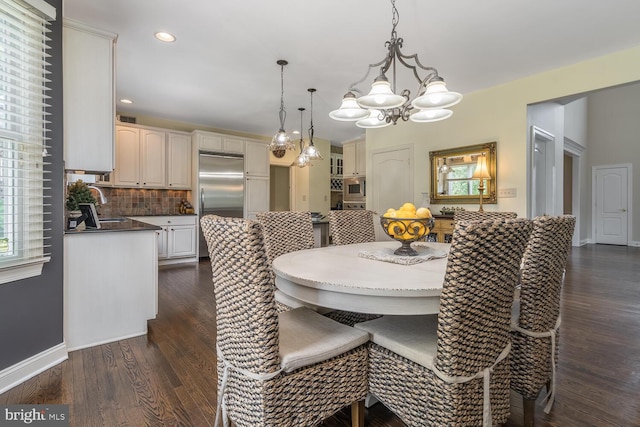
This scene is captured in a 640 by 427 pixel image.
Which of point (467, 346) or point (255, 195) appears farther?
A: point (255, 195)

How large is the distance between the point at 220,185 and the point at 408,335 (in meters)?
5.05

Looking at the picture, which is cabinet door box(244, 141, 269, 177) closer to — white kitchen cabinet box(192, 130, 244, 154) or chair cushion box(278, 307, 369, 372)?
white kitchen cabinet box(192, 130, 244, 154)

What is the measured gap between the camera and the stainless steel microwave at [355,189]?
6695 millimetres

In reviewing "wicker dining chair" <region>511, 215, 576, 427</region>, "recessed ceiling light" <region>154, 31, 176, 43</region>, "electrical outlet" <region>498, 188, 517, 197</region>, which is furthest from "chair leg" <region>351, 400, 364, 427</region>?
"electrical outlet" <region>498, 188, 517, 197</region>

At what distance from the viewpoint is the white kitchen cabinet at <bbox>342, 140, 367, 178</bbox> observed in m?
6.71

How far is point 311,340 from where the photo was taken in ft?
4.21

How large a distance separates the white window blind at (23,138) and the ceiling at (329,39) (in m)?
0.63

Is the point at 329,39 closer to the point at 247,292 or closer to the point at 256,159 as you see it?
the point at 247,292

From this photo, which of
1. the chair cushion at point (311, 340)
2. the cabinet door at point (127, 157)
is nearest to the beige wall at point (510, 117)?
the chair cushion at point (311, 340)

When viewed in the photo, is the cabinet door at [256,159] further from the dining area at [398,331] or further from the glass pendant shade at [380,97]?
the dining area at [398,331]

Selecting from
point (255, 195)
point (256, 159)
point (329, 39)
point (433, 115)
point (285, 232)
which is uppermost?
point (329, 39)

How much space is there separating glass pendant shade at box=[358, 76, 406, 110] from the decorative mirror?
8.62 feet

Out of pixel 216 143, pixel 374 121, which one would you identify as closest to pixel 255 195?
pixel 216 143

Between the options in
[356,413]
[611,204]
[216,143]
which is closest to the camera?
[356,413]
